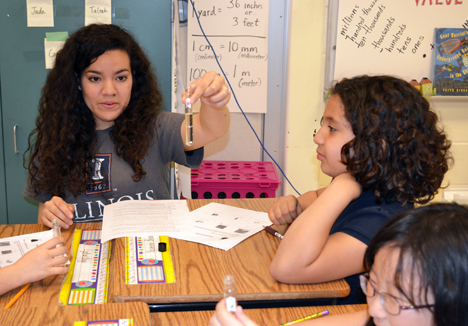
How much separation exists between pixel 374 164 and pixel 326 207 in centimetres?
15

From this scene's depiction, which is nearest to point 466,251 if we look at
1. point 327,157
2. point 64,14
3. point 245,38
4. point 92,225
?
point 327,157

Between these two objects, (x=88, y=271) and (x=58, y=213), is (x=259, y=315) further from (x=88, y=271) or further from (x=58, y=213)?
(x=58, y=213)

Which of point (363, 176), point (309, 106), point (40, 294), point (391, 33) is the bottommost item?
point (40, 294)

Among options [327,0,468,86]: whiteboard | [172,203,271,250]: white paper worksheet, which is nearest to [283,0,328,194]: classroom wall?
[327,0,468,86]: whiteboard

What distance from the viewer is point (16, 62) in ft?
7.77

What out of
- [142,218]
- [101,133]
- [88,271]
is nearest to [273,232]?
[142,218]

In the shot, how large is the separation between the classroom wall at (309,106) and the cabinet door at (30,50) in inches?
29.9

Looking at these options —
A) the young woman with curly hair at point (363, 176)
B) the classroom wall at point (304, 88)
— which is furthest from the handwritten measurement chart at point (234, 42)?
the young woman with curly hair at point (363, 176)

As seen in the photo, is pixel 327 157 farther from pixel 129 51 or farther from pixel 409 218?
pixel 129 51

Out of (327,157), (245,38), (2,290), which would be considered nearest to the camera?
(2,290)

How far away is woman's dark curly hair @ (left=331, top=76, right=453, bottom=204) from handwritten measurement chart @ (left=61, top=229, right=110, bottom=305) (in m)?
0.65

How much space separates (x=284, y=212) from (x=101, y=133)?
2.58ft

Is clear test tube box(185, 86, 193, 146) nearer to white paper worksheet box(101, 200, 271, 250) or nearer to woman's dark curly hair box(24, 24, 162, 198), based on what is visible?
white paper worksheet box(101, 200, 271, 250)

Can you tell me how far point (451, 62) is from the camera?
2.55 metres
